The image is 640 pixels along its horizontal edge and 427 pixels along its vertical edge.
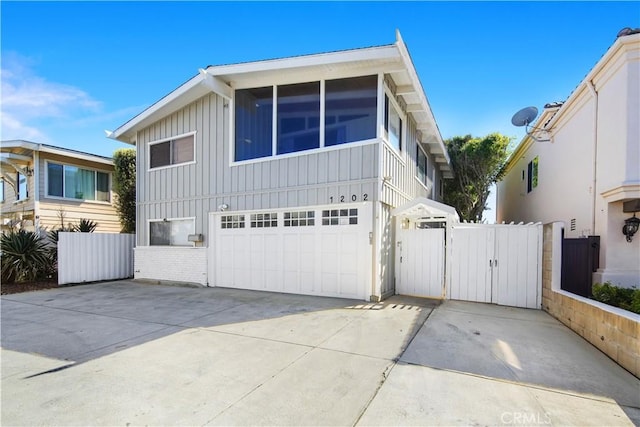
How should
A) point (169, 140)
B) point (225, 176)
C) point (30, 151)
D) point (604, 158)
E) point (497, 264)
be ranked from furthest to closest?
point (30, 151), point (169, 140), point (225, 176), point (497, 264), point (604, 158)

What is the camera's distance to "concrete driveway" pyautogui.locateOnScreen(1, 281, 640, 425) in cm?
269

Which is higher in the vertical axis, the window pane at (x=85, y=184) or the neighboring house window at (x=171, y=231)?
the window pane at (x=85, y=184)

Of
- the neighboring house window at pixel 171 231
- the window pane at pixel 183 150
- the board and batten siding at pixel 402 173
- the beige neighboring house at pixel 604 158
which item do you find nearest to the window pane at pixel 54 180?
the neighboring house window at pixel 171 231

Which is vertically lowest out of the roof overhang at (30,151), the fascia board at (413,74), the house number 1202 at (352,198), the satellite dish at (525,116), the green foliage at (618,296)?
the green foliage at (618,296)

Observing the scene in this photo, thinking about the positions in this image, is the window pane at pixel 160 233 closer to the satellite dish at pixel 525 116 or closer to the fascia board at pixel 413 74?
the fascia board at pixel 413 74

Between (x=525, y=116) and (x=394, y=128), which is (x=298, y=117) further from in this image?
(x=525, y=116)

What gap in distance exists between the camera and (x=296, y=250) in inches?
314

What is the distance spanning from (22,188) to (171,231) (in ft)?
29.4

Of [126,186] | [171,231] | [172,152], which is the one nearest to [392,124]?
[172,152]

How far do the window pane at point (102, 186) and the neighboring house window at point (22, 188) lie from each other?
2.50m

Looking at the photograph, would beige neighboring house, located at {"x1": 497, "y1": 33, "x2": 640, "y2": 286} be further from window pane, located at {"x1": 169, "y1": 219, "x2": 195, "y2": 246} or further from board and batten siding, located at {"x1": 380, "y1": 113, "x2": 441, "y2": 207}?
window pane, located at {"x1": 169, "y1": 219, "x2": 195, "y2": 246}

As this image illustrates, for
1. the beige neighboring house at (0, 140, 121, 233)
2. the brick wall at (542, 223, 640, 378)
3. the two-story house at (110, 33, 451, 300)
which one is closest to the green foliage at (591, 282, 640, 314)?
the brick wall at (542, 223, 640, 378)

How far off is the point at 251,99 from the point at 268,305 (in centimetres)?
567

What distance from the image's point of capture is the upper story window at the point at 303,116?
7.36 m
